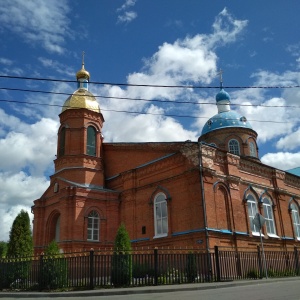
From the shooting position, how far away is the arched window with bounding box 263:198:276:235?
21578mm

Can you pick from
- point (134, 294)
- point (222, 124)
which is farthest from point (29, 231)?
point (222, 124)

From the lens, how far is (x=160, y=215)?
1989 cm

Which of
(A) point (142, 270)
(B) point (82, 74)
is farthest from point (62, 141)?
(A) point (142, 270)

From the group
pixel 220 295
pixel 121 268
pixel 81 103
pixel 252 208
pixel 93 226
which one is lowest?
pixel 220 295

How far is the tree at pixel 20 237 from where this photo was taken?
50.9 ft

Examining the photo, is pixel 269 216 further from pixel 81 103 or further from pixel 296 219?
pixel 81 103

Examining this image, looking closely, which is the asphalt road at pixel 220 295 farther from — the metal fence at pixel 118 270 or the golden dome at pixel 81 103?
the golden dome at pixel 81 103

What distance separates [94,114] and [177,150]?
25.5ft

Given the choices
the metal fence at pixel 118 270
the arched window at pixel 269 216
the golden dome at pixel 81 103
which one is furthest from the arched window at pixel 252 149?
the metal fence at pixel 118 270

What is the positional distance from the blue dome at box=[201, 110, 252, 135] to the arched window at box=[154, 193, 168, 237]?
13482 mm

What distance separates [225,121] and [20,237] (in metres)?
21.5

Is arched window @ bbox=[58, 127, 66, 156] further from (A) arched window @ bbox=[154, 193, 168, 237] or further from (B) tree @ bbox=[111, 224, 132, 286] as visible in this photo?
(B) tree @ bbox=[111, 224, 132, 286]

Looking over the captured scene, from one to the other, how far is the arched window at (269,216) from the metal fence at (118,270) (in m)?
7.30

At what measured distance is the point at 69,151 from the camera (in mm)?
23562
